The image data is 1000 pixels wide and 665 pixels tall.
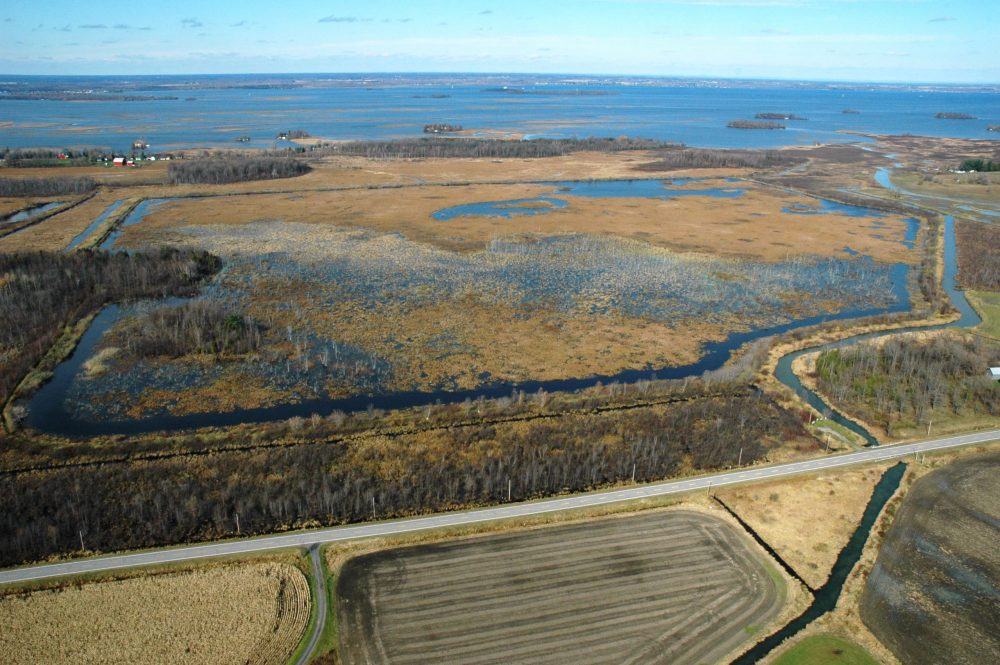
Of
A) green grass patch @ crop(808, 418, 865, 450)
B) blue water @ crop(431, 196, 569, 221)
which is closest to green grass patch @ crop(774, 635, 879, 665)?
green grass patch @ crop(808, 418, 865, 450)

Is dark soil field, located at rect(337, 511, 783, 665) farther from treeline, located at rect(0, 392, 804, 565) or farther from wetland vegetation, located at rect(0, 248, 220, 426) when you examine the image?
wetland vegetation, located at rect(0, 248, 220, 426)

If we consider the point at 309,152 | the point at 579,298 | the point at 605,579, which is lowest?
the point at 605,579

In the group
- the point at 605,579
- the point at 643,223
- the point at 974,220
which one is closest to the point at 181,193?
the point at 643,223

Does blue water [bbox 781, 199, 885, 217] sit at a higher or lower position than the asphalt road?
higher

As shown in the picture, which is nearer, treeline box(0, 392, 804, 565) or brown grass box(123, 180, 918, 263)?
treeline box(0, 392, 804, 565)

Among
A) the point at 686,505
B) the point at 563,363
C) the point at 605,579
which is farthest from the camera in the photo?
the point at 563,363

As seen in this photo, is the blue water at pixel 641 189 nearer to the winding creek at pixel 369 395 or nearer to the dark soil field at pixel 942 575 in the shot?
the winding creek at pixel 369 395

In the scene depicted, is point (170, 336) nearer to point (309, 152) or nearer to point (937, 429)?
point (937, 429)

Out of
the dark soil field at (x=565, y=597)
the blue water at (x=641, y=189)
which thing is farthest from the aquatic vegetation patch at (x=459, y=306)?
the blue water at (x=641, y=189)
